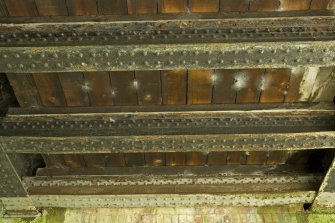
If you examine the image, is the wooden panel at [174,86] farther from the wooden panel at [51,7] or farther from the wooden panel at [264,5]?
the wooden panel at [51,7]

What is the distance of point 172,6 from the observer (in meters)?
2.49

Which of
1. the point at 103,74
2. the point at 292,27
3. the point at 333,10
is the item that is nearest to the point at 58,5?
the point at 103,74

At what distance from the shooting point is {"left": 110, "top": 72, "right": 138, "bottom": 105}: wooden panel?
294cm

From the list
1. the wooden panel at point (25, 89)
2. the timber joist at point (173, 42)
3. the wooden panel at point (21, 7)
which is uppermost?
the wooden panel at point (21, 7)

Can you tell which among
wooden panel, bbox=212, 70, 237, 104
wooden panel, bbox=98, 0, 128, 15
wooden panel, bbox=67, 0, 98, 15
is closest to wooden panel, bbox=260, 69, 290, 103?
wooden panel, bbox=212, 70, 237, 104

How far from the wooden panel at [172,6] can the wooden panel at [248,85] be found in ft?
2.39

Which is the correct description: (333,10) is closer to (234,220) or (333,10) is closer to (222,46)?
(222,46)

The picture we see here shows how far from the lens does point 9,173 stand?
3.64 meters

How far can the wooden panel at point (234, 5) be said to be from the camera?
2.46m

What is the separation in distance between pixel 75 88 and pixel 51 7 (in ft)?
2.42

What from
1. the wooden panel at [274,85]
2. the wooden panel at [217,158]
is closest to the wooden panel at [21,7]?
the wooden panel at [274,85]

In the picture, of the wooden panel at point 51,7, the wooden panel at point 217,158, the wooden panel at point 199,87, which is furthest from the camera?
the wooden panel at point 217,158

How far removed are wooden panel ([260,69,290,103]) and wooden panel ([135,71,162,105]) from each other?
0.85m

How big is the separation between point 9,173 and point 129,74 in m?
1.69
